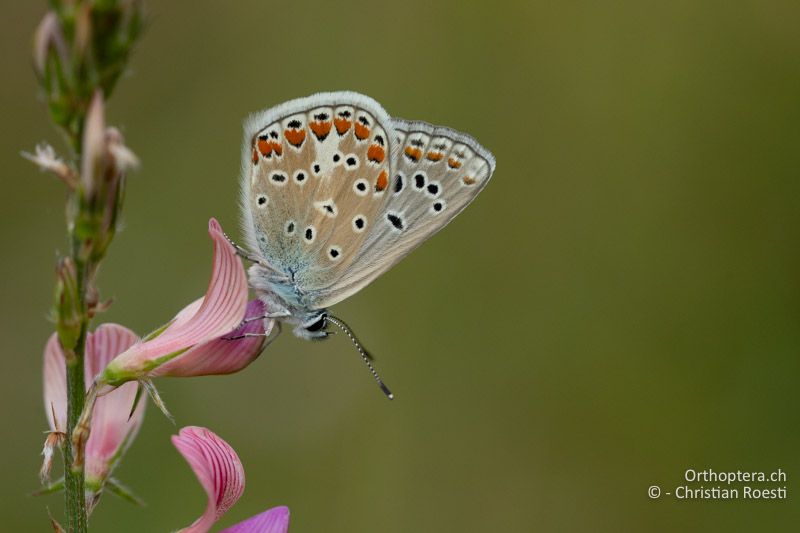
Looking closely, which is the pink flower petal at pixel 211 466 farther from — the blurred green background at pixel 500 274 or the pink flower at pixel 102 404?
the blurred green background at pixel 500 274

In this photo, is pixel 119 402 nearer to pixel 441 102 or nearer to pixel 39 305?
pixel 39 305

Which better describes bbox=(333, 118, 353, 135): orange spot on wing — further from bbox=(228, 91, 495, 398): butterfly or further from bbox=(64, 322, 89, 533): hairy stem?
bbox=(64, 322, 89, 533): hairy stem

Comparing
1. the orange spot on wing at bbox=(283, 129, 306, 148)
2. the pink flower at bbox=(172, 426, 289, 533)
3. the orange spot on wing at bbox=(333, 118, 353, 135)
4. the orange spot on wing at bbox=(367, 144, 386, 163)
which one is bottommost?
the pink flower at bbox=(172, 426, 289, 533)

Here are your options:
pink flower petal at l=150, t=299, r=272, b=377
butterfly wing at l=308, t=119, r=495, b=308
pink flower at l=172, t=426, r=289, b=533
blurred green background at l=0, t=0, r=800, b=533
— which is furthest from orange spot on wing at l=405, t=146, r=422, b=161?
blurred green background at l=0, t=0, r=800, b=533

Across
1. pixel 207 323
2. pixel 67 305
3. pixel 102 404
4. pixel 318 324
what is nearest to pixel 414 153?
pixel 318 324

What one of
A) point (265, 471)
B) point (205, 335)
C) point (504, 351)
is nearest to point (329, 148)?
point (205, 335)

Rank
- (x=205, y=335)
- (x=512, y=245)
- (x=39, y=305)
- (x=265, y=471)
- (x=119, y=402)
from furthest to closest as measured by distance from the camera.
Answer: (x=512, y=245), (x=39, y=305), (x=265, y=471), (x=119, y=402), (x=205, y=335)

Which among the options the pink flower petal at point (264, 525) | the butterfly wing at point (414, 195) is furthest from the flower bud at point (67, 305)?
the butterfly wing at point (414, 195)

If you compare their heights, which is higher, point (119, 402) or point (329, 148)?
point (329, 148)
